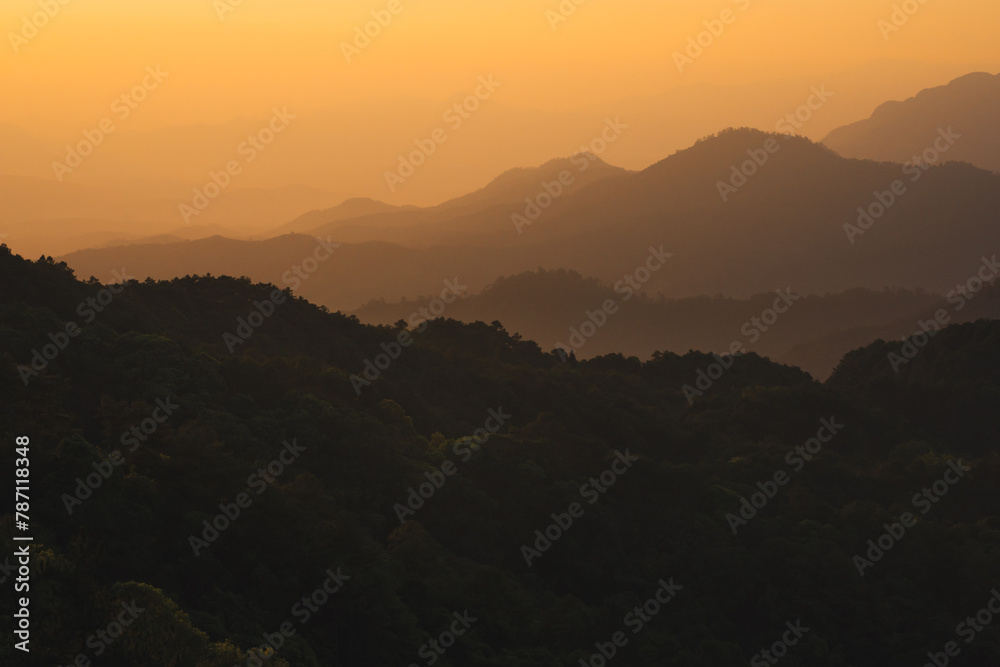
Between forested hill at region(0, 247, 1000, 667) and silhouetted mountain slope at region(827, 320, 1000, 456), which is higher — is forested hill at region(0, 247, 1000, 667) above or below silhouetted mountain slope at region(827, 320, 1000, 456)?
below

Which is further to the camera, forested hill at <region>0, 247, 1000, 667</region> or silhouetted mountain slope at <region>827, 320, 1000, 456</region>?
silhouetted mountain slope at <region>827, 320, 1000, 456</region>

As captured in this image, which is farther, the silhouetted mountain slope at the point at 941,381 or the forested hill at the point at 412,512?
the silhouetted mountain slope at the point at 941,381

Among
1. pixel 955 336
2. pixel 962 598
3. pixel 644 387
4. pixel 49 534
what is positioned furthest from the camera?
pixel 955 336

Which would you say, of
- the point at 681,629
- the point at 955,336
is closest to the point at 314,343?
the point at 681,629

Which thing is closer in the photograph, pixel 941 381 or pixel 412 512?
pixel 412 512

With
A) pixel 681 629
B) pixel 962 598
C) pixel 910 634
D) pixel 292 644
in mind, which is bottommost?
pixel 292 644

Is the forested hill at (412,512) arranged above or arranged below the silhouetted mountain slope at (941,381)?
below

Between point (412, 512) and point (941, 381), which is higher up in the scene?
point (941, 381)

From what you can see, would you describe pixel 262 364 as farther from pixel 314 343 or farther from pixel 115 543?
pixel 115 543
